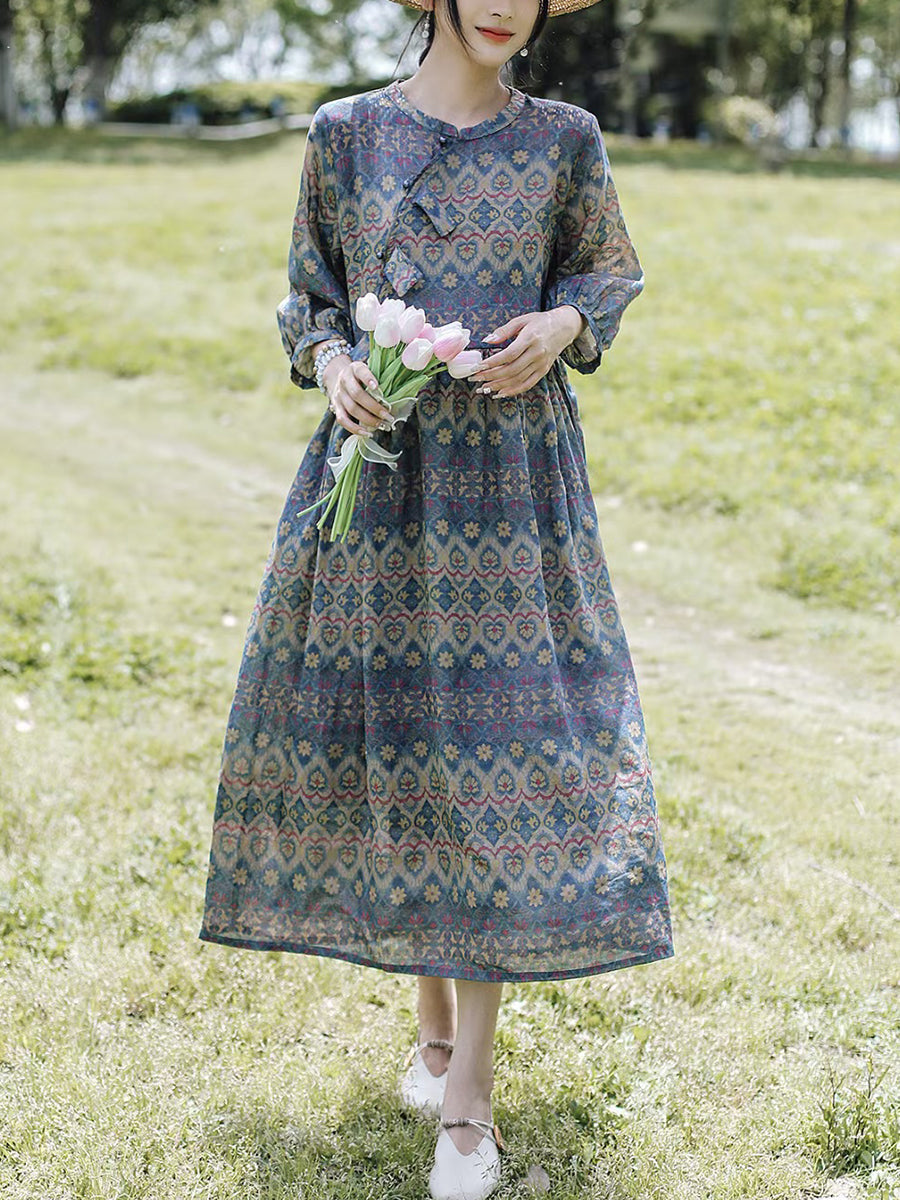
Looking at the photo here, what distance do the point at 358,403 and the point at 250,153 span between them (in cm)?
1869

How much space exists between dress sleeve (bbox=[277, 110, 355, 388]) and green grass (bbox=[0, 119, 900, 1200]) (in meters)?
1.38

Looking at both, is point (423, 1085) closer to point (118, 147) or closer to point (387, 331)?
point (387, 331)

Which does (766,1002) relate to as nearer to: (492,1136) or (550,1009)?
(550,1009)

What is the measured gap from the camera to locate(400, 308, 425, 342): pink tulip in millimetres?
2188

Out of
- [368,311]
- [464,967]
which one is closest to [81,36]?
[368,311]

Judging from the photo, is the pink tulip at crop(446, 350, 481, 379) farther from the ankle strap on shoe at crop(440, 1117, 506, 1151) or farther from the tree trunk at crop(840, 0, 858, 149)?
the tree trunk at crop(840, 0, 858, 149)

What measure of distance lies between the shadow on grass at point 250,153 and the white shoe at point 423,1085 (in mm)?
16224

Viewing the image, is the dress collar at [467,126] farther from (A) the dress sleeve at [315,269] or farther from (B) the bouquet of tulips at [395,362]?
(B) the bouquet of tulips at [395,362]

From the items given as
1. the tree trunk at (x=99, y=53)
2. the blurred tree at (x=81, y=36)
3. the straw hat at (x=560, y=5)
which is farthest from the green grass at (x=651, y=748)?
the blurred tree at (x=81, y=36)

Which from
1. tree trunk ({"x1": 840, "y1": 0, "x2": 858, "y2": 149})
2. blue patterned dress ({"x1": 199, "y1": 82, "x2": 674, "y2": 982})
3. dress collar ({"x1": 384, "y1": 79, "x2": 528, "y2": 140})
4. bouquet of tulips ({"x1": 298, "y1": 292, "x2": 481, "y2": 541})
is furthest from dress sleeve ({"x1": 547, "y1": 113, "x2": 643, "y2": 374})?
tree trunk ({"x1": 840, "y1": 0, "x2": 858, "y2": 149})

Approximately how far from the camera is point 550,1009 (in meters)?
2.95

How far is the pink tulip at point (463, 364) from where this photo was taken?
7.25 feet

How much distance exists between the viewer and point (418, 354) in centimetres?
217

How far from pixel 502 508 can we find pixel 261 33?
153 ft
